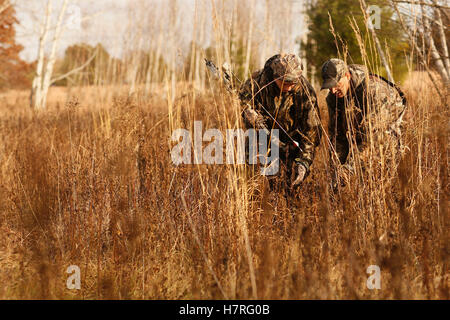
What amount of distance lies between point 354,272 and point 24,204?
2445 millimetres

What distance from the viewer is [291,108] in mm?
2898

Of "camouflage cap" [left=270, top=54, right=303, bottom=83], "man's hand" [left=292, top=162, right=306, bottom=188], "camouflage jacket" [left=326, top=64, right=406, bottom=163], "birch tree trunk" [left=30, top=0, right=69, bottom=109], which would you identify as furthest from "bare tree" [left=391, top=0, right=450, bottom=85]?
"birch tree trunk" [left=30, top=0, right=69, bottom=109]

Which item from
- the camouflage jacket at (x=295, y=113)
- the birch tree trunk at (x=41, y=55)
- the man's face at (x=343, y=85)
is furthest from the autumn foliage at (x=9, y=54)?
the man's face at (x=343, y=85)

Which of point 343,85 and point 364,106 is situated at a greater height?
point 343,85

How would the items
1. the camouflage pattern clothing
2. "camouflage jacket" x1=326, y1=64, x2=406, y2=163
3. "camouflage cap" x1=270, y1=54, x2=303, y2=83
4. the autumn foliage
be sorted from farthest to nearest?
the autumn foliage
"camouflage cap" x1=270, y1=54, x2=303, y2=83
"camouflage jacket" x1=326, y1=64, x2=406, y2=163
the camouflage pattern clothing

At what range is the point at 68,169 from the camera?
2.41m

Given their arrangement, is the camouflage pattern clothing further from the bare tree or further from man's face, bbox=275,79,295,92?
the bare tree

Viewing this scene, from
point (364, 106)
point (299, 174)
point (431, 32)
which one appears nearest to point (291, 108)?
point (299, 174)

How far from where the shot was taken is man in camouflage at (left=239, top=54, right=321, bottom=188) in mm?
2512

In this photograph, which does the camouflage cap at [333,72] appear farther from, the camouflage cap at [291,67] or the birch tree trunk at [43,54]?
the birch tree trunk at [43,54]

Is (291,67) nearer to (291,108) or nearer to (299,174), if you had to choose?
(291,108)

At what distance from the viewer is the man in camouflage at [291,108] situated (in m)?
2.51
